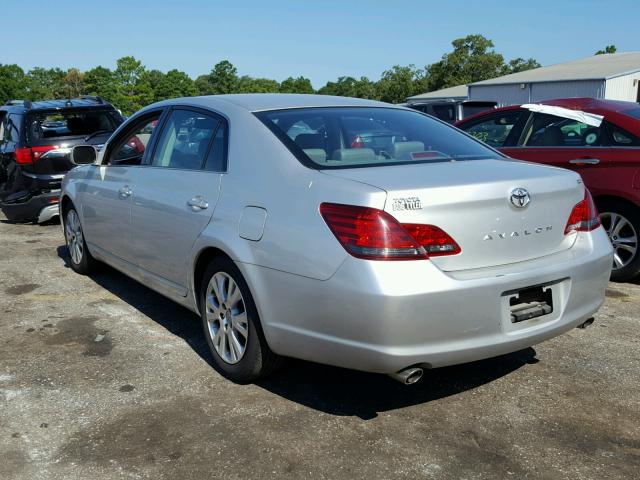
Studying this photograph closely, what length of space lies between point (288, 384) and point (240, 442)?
0.71 m

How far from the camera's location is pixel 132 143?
545 cm

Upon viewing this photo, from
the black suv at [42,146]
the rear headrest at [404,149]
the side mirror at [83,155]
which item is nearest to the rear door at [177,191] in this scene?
the rear headrest at [404,149]

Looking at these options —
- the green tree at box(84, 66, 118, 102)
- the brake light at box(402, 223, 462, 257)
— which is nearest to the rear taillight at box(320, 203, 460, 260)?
the brake light at box(402, 223, 462, 257)

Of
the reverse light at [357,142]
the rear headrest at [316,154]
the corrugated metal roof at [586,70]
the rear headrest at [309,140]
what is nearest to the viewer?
the rear headrest at [316,154]

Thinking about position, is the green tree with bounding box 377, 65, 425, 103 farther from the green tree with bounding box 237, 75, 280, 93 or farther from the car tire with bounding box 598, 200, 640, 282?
the car tire with bounding box 598, 200, 640, 282

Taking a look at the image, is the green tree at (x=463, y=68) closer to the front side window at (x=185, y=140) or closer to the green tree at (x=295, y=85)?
the green tree at (x=295, y=85)

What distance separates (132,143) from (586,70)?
43.7 meters

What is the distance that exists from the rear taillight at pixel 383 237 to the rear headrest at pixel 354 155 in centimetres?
58

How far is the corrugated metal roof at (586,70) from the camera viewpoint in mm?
40062

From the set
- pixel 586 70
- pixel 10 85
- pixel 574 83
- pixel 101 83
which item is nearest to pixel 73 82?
pixel 101 83

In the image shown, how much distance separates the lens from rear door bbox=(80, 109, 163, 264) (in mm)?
4891

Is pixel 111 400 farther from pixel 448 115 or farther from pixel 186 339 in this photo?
pixel 448 115

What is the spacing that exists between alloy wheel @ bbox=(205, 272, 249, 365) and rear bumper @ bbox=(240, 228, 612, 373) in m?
0.31

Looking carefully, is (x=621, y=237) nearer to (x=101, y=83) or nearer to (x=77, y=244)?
(x=77, y=244)
